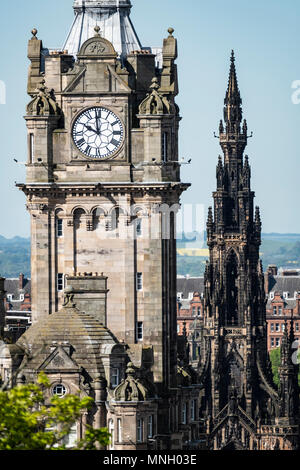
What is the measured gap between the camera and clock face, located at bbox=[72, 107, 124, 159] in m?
124

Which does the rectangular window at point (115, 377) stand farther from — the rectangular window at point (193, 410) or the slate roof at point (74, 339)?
the rectangular window at point (193, 410)

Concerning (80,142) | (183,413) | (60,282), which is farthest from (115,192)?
(183,413)

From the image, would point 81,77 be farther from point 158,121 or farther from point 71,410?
point 71,410

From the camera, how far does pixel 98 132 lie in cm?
12431

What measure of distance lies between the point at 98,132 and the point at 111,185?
103 inches

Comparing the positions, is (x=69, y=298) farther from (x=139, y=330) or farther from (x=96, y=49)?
(x=96, y=49)

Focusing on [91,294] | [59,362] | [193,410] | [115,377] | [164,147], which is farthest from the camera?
[193,410]

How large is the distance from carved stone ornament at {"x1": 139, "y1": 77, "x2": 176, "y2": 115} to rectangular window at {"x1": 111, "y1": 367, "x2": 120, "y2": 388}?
18245 millimetres

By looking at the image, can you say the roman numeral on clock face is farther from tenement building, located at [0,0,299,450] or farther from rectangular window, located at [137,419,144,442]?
rectangular window, located at [137,419,144,442]

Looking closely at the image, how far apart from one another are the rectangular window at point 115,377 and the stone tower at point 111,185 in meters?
13.3

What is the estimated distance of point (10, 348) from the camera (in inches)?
4247
